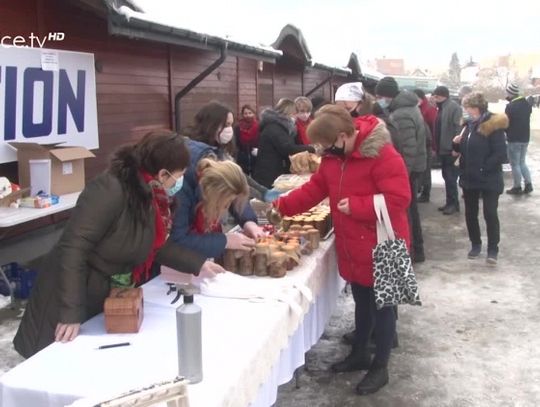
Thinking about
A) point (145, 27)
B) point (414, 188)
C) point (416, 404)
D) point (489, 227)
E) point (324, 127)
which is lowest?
point (416, 404)

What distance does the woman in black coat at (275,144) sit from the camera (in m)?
5.79

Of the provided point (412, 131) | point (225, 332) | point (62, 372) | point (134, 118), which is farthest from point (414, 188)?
point (62, 372)

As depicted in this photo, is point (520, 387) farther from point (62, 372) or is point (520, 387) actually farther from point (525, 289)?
point (62, 372)

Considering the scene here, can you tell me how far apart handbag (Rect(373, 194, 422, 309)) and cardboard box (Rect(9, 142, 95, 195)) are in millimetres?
2598

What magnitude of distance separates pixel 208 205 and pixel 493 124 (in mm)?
3926

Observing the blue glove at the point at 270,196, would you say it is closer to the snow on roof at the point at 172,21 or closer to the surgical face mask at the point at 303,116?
the snow on roof at the point at 172,21

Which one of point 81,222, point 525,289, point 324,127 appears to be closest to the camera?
point 81,222

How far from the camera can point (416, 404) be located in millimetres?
3330

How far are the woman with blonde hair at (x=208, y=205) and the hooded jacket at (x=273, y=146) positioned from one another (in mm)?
3020

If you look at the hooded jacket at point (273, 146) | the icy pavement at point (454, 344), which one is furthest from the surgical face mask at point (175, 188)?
the hooded jacket at point (273, 146)

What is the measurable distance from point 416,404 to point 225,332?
1648mm

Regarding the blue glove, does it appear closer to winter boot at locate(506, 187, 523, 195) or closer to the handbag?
the handbag

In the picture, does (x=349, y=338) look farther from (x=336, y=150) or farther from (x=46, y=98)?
(x=46, y=98)

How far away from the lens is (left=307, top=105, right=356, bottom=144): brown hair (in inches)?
119
